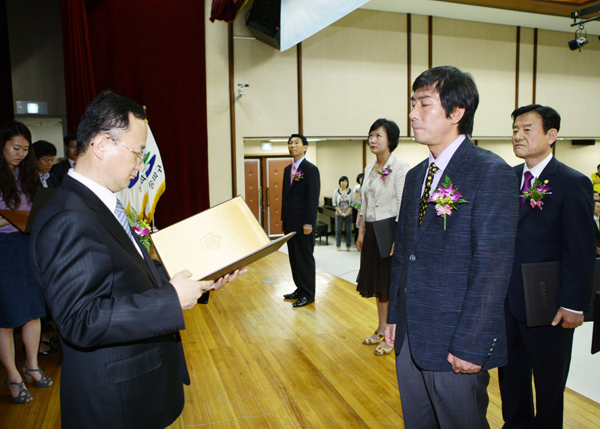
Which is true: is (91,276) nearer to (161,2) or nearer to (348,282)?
(348,282)

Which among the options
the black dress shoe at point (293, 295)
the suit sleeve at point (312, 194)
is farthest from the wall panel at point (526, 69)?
the black dress shoe at point (293, 295)

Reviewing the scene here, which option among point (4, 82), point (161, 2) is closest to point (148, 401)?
point (4, 82)

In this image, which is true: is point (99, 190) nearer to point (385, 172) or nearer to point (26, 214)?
point (26, 214)

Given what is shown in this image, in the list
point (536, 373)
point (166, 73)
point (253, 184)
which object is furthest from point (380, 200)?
point (253, 184)

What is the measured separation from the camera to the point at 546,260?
5.64 feet

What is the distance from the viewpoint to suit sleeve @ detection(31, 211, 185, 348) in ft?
3.08

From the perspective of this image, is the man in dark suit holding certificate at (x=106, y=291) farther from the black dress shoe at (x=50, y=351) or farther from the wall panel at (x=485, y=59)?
the wall panel at (x=485, y=59)

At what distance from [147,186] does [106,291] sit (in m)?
3.49

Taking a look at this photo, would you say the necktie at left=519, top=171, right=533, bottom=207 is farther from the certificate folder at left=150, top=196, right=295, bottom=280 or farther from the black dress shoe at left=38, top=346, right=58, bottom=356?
the black dress shoe at left=38, top=346, right=58, bottom=356

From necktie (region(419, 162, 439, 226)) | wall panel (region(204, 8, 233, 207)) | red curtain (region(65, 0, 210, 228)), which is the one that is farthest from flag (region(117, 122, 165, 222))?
necktie (region(419, 162, 439, 226))

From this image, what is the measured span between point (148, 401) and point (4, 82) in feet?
19.1

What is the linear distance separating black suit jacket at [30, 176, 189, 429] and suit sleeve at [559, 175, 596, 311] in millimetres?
1564

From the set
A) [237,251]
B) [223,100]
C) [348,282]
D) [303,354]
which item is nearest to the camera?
[237,251]

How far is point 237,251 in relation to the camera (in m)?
1.49
